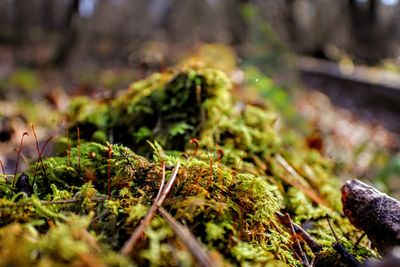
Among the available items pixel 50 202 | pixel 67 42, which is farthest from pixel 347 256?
pixel 67 42

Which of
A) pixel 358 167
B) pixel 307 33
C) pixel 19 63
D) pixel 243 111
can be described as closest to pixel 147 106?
pixel 243 111

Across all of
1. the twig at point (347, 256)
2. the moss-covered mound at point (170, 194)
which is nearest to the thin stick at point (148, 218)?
the moss-covered mound at point (170, 194)

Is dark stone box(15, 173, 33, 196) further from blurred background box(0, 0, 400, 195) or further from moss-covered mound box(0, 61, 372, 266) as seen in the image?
blurred background box(0, 0, 400, 195)

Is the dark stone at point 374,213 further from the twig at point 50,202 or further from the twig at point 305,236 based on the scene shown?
the twig at point 50,202

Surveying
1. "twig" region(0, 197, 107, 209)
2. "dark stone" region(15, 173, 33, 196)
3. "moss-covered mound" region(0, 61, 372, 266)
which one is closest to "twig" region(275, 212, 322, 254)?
"moss-covered mound" region(0, 61, 372, 266)

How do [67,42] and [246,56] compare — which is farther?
[246,56]

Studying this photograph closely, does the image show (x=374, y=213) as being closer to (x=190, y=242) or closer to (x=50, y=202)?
(x=190, y=242)
